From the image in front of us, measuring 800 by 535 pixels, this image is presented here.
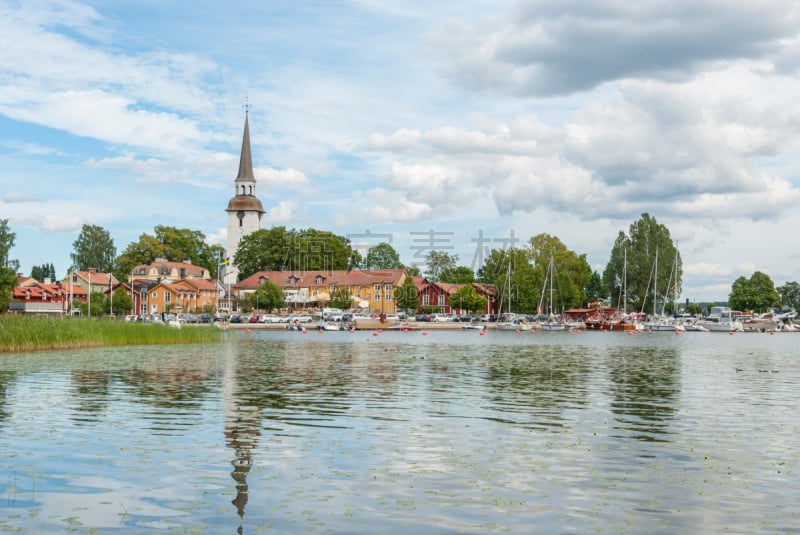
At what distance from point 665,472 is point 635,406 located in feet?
37.1

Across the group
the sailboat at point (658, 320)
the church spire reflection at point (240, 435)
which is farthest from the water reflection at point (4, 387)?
the sailboat at point (658, 320)

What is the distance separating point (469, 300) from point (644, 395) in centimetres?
12747

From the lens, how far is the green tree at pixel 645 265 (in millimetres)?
149125

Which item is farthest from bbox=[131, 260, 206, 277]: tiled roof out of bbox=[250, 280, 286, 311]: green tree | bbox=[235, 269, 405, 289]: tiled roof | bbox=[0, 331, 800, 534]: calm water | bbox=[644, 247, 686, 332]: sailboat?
bbox=[0, 331, 800, 534]: calm water

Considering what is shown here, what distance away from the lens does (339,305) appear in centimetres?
15900

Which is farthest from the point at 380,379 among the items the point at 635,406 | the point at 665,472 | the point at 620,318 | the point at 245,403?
the point at 620,318

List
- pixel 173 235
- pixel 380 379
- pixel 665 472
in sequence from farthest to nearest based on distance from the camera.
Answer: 1. pixel 173 235
2. pixel 380 379
3. pixel 665 472

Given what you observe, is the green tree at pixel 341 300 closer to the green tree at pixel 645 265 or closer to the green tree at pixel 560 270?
the green tree at pixel 560 270

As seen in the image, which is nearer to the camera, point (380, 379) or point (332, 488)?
point (332, 488)

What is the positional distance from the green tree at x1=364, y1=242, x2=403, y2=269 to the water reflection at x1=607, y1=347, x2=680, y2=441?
145646 millimetres

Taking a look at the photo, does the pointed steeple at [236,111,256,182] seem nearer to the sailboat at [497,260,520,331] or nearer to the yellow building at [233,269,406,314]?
the yellow building at [233,269,406,314]

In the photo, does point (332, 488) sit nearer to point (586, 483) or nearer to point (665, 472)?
point (586, 483)

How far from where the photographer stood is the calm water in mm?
12344

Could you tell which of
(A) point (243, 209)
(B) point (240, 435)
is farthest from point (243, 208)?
(B) point (240, 435)
